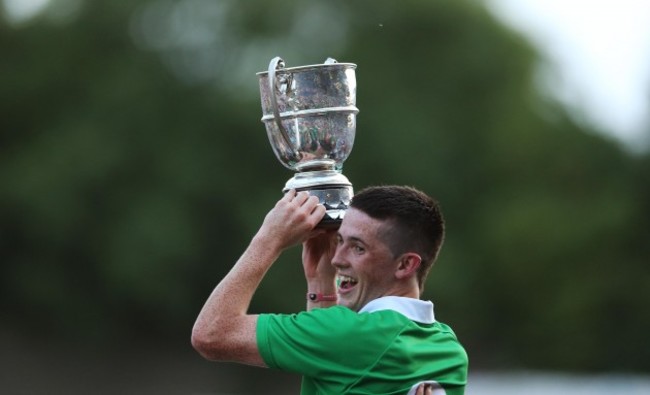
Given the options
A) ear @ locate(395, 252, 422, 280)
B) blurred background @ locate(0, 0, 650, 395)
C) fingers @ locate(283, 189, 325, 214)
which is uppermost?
blurred background @ locate(0, 0, 650, 395)

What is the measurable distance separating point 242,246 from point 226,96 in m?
3.50

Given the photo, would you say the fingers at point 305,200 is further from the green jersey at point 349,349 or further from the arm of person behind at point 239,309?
the green jersey at point 349,349

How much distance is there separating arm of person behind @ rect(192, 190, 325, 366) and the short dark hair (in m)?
0.29

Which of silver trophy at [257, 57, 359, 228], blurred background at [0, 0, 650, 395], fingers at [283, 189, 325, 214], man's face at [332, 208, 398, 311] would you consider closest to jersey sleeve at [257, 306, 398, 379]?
man's face at [332, 208, 398, 311]

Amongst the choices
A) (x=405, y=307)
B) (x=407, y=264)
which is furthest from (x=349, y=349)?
(x=407, y=264)

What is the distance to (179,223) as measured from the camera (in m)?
31.7

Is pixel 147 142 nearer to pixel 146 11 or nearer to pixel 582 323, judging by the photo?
pixel 146 11

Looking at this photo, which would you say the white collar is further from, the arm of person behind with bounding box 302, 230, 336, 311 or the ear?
the arm of person behind with bounding box 302, 230, 336, 311

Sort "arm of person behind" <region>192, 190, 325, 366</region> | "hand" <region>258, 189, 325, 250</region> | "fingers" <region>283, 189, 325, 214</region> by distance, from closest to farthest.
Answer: "arm of person behind" <region>192, 190, 325, 366</region>
"hand" <region>258, 189, 325, 250</region>
"fingers" <region>283, 189, 325, 214</region>

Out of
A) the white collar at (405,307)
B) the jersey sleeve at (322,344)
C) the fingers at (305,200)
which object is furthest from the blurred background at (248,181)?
the jersey sleeve at (322,344)

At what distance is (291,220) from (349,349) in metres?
0.51

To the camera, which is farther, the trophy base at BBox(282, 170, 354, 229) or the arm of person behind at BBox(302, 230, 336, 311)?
the arm of person behind at BBox(302, 230, 336, 311)

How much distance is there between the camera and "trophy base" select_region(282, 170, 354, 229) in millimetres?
5207

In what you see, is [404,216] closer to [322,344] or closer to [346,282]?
[346,282]
